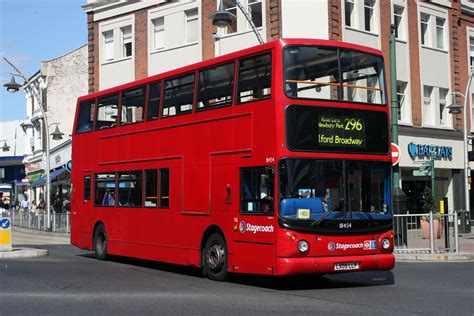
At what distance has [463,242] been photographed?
23.4 metres

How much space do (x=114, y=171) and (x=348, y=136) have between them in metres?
7.06

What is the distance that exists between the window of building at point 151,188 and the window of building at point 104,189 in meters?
1.75

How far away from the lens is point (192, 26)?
32.4 meters

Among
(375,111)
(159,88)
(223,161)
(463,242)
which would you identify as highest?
(159,88)

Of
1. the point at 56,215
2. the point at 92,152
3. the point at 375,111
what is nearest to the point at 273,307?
the point at 375,111

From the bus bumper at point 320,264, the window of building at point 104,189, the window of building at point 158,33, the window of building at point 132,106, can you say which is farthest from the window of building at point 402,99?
the bus bumper at point 320,264

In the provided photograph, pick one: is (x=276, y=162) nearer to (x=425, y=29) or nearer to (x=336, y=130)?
(x=336, y=130)

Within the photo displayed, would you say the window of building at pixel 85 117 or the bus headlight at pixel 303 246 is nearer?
the bus headlight at pixel 303 246

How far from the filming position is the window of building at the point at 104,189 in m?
17.1

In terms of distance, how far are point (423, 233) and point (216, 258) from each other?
789 centimetres

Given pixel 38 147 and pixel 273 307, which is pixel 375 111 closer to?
pixel 273 307

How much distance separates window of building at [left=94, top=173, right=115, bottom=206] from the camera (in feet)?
56.2

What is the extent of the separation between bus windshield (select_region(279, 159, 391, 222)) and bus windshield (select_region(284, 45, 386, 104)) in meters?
1.23

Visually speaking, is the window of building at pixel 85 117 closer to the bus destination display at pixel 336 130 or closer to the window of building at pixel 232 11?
the bus destination display at pixel 336 130
